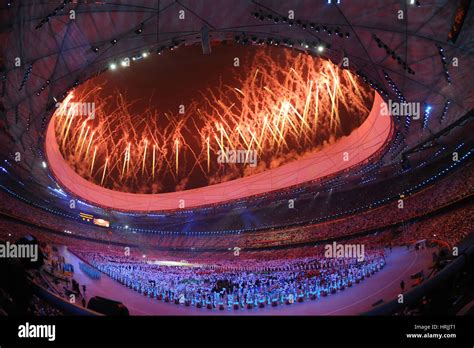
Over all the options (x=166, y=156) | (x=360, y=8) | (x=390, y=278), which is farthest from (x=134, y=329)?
(x=166, y=156)

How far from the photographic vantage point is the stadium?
1388 cm

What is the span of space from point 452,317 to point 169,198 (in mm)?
31053

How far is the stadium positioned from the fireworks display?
0.14m

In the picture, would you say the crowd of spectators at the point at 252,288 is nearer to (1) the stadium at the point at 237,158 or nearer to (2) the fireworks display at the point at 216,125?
(1) the stadium at the point at 237,158

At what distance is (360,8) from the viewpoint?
17188 millimetres

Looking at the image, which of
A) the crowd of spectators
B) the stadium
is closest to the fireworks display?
the stadium

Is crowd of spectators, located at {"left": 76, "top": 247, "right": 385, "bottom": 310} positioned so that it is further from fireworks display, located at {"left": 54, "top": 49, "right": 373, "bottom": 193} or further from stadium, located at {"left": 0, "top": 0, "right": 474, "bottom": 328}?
fireworks display, located at {"left": 54, "top": 49, "right": 373, "bottom": 193}

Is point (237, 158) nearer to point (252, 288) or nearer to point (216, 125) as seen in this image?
point (216, 125)

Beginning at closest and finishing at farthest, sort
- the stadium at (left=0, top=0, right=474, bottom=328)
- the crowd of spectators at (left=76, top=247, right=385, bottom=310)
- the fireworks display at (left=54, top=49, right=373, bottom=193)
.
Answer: the crowd of spectators at (left=76, top=247, right=385, bottom=310), the stadium at (left=0, top=0, right=474, bottom=328), the fireworks display at (left=54, top=49, right=373, bottom=193)

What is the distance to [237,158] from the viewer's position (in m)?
33.4

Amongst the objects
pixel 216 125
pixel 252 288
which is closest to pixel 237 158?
pixel 216 125

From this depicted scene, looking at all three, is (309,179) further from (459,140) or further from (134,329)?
(134,329)

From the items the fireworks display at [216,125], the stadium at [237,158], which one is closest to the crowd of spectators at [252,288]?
the stadium at [237,158]

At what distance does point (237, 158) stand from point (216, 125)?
2.99m
